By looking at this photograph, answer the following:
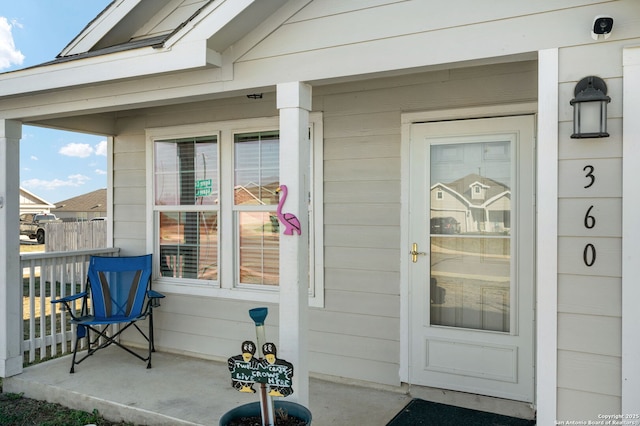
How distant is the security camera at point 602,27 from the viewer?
6.32 feet

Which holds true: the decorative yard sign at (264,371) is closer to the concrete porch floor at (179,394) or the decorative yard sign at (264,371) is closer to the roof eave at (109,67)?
the concrete porch floor at (179,394)

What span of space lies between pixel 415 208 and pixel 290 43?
4.70 ft

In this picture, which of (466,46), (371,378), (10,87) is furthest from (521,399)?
(10,87)

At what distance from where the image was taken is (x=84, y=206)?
2903 centimetres

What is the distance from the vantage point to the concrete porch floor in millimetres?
3070

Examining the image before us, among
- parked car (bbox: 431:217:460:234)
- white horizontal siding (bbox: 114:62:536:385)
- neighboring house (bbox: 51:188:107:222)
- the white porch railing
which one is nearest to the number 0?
parked car (bbox: 431:217:460:234)

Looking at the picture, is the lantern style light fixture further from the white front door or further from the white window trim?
the white window trim

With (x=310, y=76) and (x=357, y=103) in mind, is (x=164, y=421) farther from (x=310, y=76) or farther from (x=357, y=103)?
(x=357, y=103)

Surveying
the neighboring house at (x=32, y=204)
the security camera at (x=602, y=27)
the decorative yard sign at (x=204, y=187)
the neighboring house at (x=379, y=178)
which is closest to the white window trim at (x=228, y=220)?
the neighboring house at (x=379, y=178)

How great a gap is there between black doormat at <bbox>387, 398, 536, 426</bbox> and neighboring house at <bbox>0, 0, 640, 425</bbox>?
20 centimetres

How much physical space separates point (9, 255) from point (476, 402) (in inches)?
141

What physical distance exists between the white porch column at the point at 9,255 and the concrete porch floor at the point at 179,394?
20 cm

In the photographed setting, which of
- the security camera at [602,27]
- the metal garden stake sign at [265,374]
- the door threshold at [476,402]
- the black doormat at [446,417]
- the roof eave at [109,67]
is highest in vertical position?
the roof eave at [109,67]

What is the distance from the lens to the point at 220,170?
4.15 m
